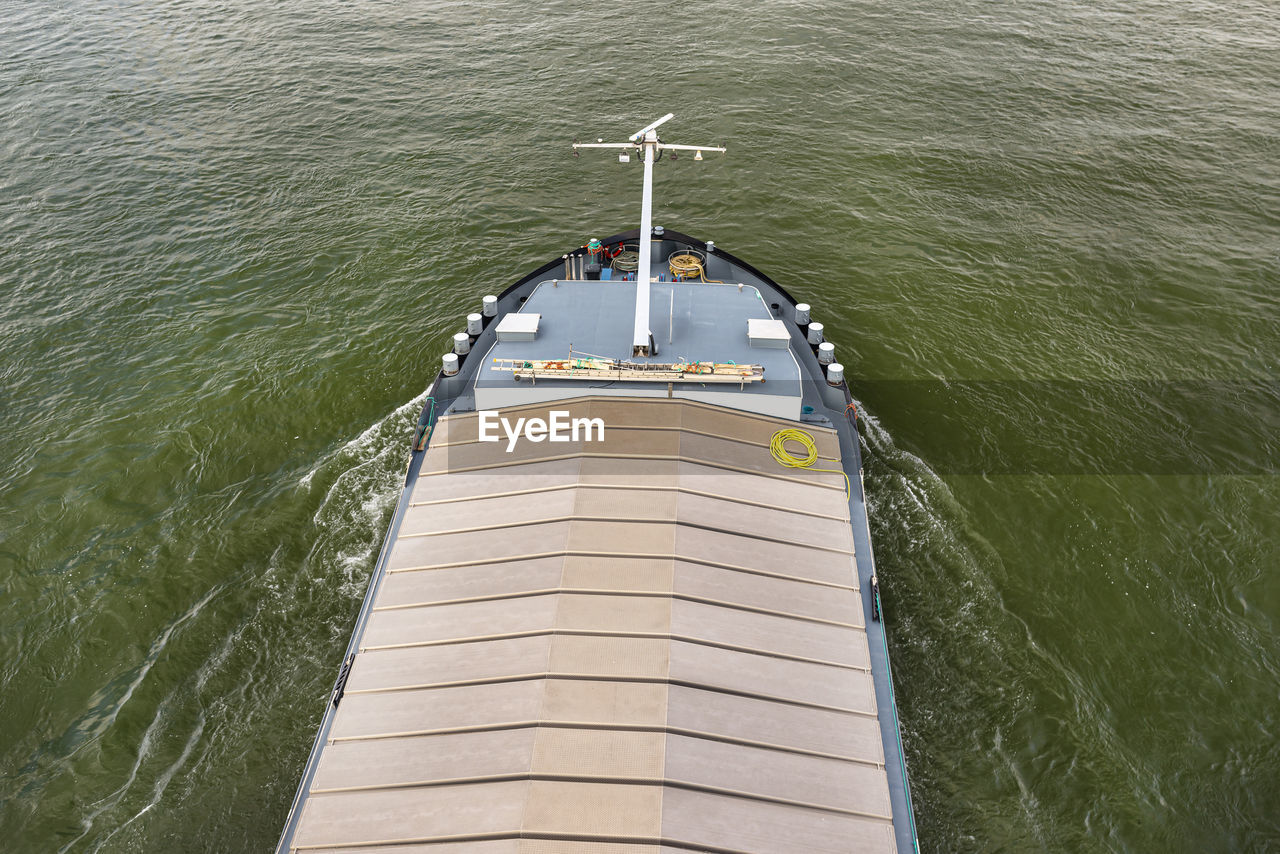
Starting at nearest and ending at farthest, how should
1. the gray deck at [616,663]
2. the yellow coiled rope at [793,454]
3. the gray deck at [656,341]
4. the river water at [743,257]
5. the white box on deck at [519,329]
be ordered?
the gray deck at [616,663] → the yellow coiled rope at [793,454] → the river water at [743,257] → the gray deck at [656,341] → the white box on deck at [519,329]

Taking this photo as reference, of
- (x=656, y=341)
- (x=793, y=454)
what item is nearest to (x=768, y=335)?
(x=656, y=341)

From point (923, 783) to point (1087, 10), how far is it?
9123 cm

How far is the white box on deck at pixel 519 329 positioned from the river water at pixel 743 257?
1030 cm

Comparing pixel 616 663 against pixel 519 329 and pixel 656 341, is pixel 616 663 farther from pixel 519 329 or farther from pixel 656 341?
pixel 519 329

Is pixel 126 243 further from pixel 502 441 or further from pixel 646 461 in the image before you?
pixel 646 461

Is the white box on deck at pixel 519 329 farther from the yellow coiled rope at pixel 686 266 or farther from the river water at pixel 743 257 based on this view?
the river water at pixel 743 257

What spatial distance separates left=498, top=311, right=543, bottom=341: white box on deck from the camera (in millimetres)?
27859

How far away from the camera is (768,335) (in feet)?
90.2

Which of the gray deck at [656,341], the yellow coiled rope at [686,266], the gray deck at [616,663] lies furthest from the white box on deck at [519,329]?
the yellow coiled rope at [686,266]

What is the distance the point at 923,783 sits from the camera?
75.9ft

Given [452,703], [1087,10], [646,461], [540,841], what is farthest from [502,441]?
[1087,10]

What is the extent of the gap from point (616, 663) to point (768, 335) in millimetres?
15018

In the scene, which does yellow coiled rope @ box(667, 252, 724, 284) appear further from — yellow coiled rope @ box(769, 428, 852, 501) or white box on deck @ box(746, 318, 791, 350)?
yellow coiled rope @ box(769, 428, 852, 501)

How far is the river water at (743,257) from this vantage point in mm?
24484
